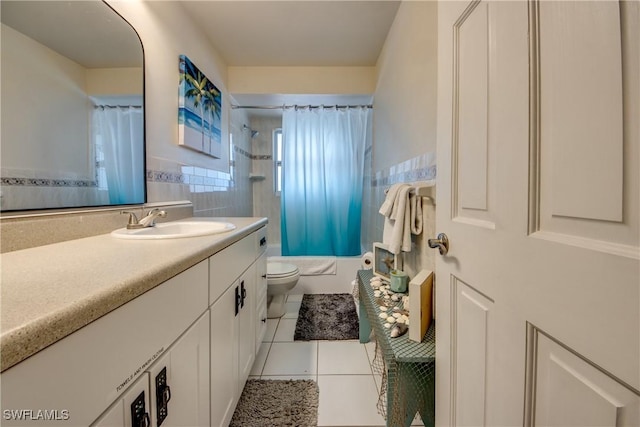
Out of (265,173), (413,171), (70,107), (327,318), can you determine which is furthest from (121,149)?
(265,173)

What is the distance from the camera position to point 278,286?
205 centimetres

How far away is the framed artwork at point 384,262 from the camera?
1.59m

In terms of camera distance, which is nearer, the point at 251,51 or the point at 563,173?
the point at 563,173

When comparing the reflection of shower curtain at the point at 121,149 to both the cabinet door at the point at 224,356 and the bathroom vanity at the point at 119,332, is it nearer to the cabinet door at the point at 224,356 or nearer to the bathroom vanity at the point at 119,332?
the bathroom vanity at the point at 119,332

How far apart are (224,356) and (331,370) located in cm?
77

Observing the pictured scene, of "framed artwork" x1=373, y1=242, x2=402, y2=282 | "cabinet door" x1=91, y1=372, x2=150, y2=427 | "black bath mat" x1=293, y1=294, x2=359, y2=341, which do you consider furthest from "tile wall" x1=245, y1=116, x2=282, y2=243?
"cabinet door" x1=91, y1=372, x2=150, y2=427

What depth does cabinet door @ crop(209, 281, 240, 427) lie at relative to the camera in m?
0.88

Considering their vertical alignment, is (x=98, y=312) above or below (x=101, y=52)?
below

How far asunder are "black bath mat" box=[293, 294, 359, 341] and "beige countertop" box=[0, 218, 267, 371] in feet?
4.28

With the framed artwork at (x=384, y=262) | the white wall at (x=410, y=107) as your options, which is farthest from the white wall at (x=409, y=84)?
the framed artwork at (x=384, y=262)

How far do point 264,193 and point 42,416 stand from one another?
3.32m

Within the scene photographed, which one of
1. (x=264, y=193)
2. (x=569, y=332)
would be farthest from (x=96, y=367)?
(x=264, y=193)

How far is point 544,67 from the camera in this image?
467 mm

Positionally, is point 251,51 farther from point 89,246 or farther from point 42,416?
point 42,416
